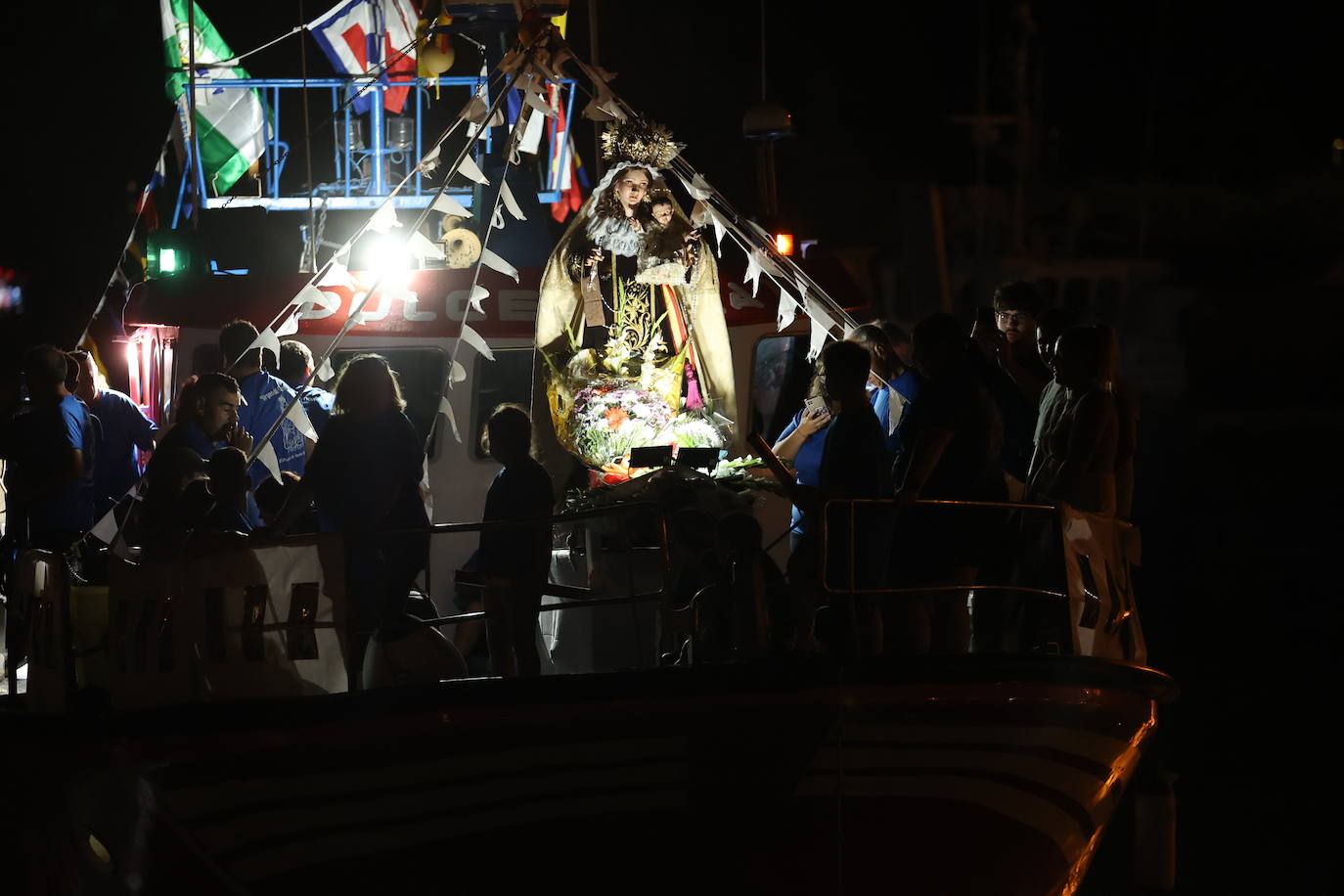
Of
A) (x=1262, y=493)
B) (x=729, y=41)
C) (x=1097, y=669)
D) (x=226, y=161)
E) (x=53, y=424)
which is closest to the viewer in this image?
(x=1097, y=669)

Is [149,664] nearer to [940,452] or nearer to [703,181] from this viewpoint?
[940,452]

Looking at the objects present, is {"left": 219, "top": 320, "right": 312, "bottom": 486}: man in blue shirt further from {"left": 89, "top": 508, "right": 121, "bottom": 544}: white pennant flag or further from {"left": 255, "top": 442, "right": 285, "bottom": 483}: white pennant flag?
{"left": 89, "top": 508, "right": 121, "bottom": 544}: white pennant flag

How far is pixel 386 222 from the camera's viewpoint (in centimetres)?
820

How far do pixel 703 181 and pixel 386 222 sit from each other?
6.01 feet

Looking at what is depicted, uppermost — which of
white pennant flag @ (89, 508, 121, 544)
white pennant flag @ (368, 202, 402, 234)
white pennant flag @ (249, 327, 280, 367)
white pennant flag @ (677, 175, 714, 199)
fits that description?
white pennant flag @ (677, 175, 714, 199)

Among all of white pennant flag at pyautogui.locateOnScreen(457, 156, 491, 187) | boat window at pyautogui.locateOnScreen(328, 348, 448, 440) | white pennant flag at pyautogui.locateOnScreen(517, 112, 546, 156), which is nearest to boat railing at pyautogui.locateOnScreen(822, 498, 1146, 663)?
white pennant flag at pyautogui.locateOnScreen(457, 156, 491, 187)

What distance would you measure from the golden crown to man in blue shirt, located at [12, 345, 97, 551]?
3132 millimetres

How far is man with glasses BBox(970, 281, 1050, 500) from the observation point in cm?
740

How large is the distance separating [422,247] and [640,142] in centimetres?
134

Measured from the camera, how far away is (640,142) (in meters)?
8.67

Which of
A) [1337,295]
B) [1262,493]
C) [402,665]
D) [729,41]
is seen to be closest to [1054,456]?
[402,665]

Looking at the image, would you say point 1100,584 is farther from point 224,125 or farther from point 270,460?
point 224,125

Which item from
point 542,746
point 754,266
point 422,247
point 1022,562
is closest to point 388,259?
point 422,247

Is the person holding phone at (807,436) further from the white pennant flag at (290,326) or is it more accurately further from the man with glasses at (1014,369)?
the white pennant flag at (290,326)
